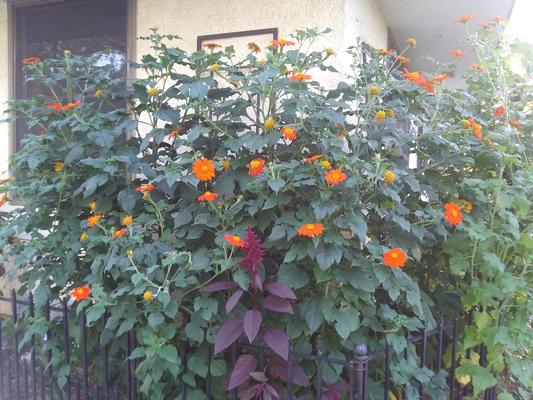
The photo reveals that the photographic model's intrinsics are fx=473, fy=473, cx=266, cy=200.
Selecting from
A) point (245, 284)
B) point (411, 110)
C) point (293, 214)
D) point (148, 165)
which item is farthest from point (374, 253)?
point (148, 165)

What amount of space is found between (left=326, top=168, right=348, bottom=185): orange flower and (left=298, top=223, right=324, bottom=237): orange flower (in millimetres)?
172

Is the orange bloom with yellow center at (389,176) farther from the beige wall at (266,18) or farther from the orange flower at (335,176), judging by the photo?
the beige wall at (266,18)

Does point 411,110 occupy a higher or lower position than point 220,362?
higher

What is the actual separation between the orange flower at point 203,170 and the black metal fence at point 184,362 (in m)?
0.72

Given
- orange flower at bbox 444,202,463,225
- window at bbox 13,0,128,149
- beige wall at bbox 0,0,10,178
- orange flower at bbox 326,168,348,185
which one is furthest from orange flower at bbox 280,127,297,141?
beige wall at bbox 0,0,10,178

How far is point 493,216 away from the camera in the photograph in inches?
85.6

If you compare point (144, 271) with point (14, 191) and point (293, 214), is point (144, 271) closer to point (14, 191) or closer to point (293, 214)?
point (293, 214)

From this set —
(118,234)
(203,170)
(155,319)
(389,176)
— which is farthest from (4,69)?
(389,176)

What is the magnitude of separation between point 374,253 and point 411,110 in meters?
0.86

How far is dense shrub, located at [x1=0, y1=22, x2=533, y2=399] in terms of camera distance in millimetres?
1870

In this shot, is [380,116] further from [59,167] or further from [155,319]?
[59,167]

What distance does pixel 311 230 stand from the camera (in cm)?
173

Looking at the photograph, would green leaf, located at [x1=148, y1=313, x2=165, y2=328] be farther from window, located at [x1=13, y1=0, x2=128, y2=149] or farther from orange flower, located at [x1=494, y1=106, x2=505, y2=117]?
window, located at [x1=13, y1=0, x2=128, y2=149]

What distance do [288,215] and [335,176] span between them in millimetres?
285
